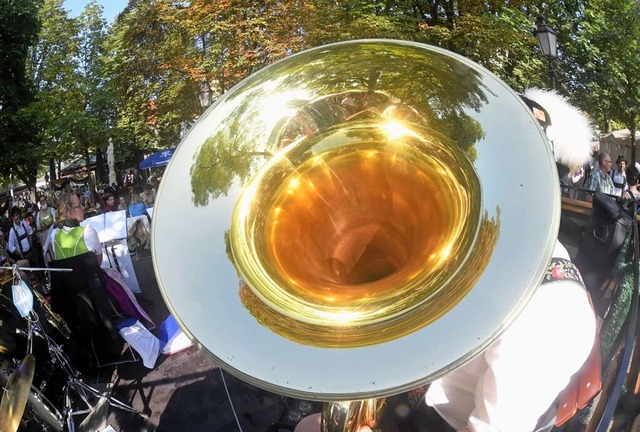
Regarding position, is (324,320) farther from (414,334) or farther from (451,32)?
(451,32)

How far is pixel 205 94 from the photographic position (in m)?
12.1

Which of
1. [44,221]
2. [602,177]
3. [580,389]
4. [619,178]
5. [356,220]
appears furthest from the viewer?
→ [44,221]

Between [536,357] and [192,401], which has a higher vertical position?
[536,357]

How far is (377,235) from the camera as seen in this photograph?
200 centimetres

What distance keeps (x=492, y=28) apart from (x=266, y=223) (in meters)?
7.28

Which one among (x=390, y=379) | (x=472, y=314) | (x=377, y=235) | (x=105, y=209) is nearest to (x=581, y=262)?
(x=377, y=235)

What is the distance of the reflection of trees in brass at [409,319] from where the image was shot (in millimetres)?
1208

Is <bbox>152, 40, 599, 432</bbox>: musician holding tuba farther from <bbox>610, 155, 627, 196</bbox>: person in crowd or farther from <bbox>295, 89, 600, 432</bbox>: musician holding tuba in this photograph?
<bbox>610, 155, 627, 196</bbox>: person in crowd

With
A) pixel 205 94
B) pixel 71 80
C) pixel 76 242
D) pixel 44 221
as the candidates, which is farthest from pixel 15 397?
pixel 71 80

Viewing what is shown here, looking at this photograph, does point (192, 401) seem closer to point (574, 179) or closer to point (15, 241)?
point (574, 179)

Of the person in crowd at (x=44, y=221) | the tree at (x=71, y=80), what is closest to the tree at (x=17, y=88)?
the tree at (x=71, y=80)

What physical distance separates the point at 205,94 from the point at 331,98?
1106 centimetres

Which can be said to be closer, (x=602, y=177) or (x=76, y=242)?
(x=76, y=242)

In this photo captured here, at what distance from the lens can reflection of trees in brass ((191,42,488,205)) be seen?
161 centimetres
